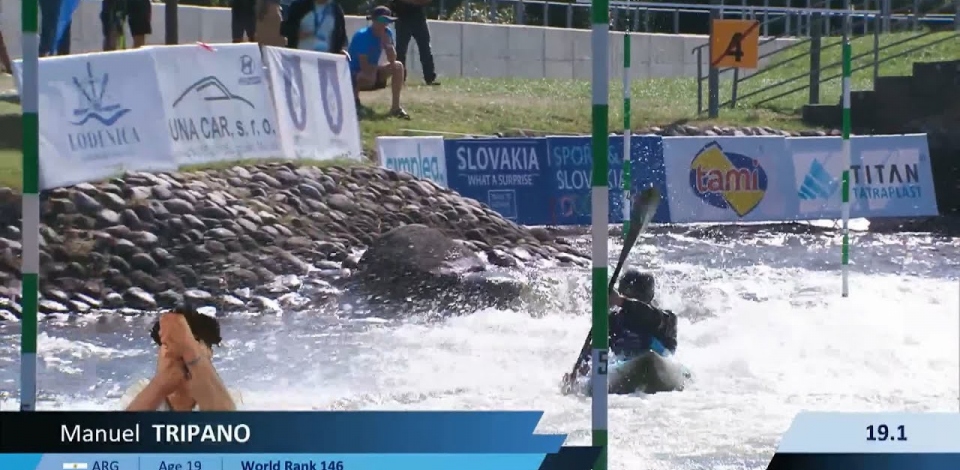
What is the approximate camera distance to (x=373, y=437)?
5.06 metres

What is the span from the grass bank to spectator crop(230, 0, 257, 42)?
4.20 feet

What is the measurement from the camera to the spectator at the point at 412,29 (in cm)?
1199

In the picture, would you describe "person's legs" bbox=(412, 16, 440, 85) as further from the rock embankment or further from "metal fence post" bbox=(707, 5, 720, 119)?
"metal fence post" bbox=(707, 5, 720, 119)

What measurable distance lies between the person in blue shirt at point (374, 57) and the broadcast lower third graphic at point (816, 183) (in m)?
4.53

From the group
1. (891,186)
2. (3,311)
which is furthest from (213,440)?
(891,186)

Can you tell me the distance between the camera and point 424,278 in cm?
1073

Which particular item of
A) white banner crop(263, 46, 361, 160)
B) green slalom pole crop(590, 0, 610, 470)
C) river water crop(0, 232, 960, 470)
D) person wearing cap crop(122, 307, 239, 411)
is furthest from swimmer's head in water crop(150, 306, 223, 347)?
white banner crop(263, 46, 361, 160)

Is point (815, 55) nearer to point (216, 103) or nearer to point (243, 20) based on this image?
point (243, 20)

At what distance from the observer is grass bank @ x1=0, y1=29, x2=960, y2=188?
1308 cm

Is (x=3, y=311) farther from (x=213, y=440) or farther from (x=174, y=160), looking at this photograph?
(x=213, y=440)

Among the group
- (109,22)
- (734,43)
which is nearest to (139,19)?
(109,22)

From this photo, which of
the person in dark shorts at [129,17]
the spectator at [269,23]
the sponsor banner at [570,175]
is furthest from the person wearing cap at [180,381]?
the sponsor banner at [570,175]

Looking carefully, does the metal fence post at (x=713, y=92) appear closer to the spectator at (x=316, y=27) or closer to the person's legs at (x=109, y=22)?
the spectator at (x=316, y=27)

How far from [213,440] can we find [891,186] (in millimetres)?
11056
